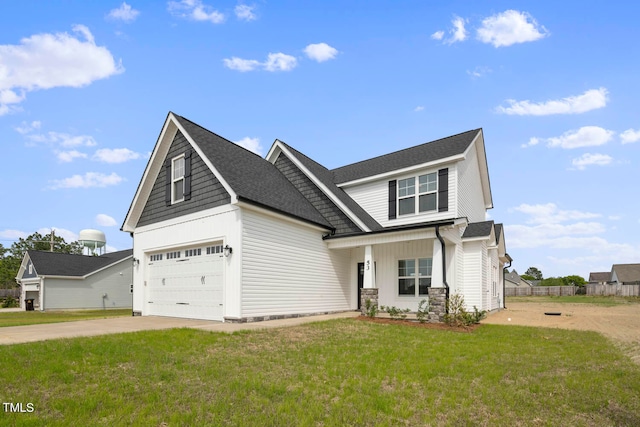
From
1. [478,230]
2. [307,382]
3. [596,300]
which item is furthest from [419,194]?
[596,300]

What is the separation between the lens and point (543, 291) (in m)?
47.7

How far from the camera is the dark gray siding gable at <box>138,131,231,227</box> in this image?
1346 cm

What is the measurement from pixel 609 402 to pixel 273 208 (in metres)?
10.1

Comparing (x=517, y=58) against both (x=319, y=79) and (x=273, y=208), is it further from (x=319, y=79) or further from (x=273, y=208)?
(x=273, y=208)

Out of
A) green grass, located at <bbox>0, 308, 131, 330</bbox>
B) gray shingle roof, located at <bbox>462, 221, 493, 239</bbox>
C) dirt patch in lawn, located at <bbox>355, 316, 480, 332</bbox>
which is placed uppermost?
gray shingle roof, located at <bbox>462, 221, 493, 239</bbox>

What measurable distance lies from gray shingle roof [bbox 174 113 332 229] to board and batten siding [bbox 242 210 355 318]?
598mm

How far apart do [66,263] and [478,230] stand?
105 ft

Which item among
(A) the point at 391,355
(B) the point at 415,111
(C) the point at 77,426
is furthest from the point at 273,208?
(C) the point at 77,426

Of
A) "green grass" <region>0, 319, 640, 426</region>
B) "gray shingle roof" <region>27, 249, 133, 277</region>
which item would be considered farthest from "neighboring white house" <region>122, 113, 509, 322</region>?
"gray shingle roof" <region>27, 249, 133, 277</region>

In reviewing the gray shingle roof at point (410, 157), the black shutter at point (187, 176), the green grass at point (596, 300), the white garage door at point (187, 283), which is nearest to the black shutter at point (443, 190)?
the gray shingle roof at point (410, 157)

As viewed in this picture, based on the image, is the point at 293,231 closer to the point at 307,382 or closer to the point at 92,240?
the point at 307,382

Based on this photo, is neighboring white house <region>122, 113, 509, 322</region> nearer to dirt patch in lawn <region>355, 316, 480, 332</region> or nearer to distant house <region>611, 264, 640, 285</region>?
dirt patch in lawn <region>355, 316, 480, 332</region>

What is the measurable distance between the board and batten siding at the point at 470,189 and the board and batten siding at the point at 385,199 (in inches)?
25.1

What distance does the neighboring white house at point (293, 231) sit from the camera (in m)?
13.0
